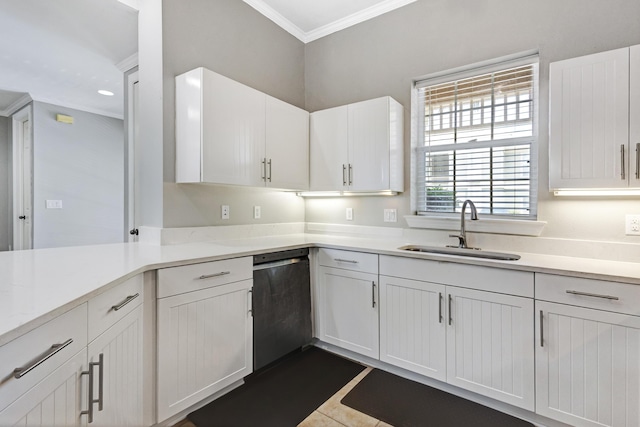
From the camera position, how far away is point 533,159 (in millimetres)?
2250

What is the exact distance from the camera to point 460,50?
8.20 ft

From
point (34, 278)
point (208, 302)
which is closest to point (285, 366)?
point (208, 302)

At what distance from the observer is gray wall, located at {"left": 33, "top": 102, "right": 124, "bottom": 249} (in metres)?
4.45

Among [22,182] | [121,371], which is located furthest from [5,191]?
[121,371]

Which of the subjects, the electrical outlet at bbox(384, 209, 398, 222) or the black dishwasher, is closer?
the black dishwasher

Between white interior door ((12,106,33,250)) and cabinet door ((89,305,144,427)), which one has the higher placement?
white interior door ((12,106,33,250))

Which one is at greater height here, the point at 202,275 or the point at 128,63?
the point at 128,63

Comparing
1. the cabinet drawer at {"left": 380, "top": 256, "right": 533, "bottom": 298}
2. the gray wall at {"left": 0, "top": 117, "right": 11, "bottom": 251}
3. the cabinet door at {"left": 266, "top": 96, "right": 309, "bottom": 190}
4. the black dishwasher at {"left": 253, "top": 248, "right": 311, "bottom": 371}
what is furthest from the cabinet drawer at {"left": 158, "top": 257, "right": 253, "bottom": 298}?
the gray wall at {"left": 0, "top": 117, "right": 11, "bottom": 251}

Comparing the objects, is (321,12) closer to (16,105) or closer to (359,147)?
(359,147)

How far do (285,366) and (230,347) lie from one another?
1.88 ft

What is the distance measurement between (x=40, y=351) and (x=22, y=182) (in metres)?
5.23

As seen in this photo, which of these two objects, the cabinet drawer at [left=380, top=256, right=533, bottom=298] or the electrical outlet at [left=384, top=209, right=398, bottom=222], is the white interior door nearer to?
the electrical outlet at [left=384, top=209, right=398, bottom=222]

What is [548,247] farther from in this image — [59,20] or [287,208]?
[59,20]

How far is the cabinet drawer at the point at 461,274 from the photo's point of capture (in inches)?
68.6
